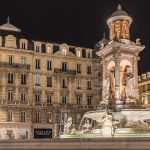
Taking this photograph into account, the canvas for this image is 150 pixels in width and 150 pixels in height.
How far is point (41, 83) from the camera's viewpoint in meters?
70.4

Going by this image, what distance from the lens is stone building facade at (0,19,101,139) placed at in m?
66.8

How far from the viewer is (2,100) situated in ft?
217

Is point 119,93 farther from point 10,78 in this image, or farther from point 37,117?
point 10,78

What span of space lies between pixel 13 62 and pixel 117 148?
50.5 metres

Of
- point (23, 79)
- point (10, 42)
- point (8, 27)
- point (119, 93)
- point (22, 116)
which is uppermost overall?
point (8, 27)

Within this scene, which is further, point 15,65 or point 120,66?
point 15,65

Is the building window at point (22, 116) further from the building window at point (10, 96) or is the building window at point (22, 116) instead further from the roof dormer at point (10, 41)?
the roof dormer at point (10, 41)

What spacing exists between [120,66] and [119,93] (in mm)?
2344

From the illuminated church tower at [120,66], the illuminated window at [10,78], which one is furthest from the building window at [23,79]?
the illuminated church tower at [120,66]

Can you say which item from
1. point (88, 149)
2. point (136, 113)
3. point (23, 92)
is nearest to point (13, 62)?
point (23, 92)

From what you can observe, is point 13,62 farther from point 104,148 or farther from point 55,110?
point 104,148

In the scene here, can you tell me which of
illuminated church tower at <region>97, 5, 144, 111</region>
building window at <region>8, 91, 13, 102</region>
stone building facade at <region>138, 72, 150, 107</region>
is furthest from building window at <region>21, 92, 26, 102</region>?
illuminated church tower at <region>97, 5, 144, 111</region>

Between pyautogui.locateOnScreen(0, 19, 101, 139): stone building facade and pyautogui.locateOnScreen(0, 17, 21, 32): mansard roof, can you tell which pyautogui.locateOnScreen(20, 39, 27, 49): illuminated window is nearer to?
pyautogui.locateOnScreen(0, 19, 101, 139): stone building facade

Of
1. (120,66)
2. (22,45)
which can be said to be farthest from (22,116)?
(120,66)
